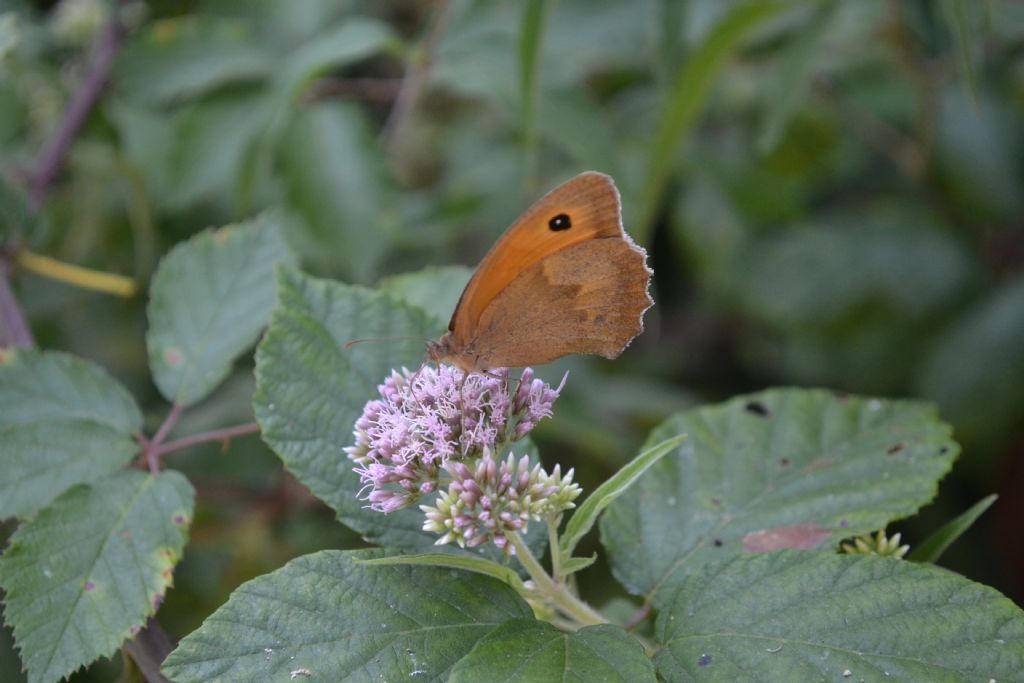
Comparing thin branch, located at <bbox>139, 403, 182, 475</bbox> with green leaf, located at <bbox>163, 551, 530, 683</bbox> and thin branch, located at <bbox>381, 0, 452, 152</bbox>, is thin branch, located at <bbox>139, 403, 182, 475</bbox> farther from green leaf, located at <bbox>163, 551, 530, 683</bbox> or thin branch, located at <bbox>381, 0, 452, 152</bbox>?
thin branch, located at <bbox>381, 0, 452, 152</bbox>

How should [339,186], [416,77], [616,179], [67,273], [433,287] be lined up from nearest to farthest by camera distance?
1. [433,287]
2. [67,273]
3. [616,179]
4. [339,186]
5. [416,77]

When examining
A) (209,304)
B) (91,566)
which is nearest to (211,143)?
(209,304)

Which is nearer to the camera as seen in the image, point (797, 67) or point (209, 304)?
point (209, 304)

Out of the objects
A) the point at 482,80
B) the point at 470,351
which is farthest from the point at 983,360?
the point at 470,351

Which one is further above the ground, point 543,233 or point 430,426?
point 543,233

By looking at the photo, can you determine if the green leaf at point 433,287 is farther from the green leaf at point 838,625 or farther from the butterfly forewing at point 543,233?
the green leaf at point 838,625

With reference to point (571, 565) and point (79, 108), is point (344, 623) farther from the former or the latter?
point (79, 108)
